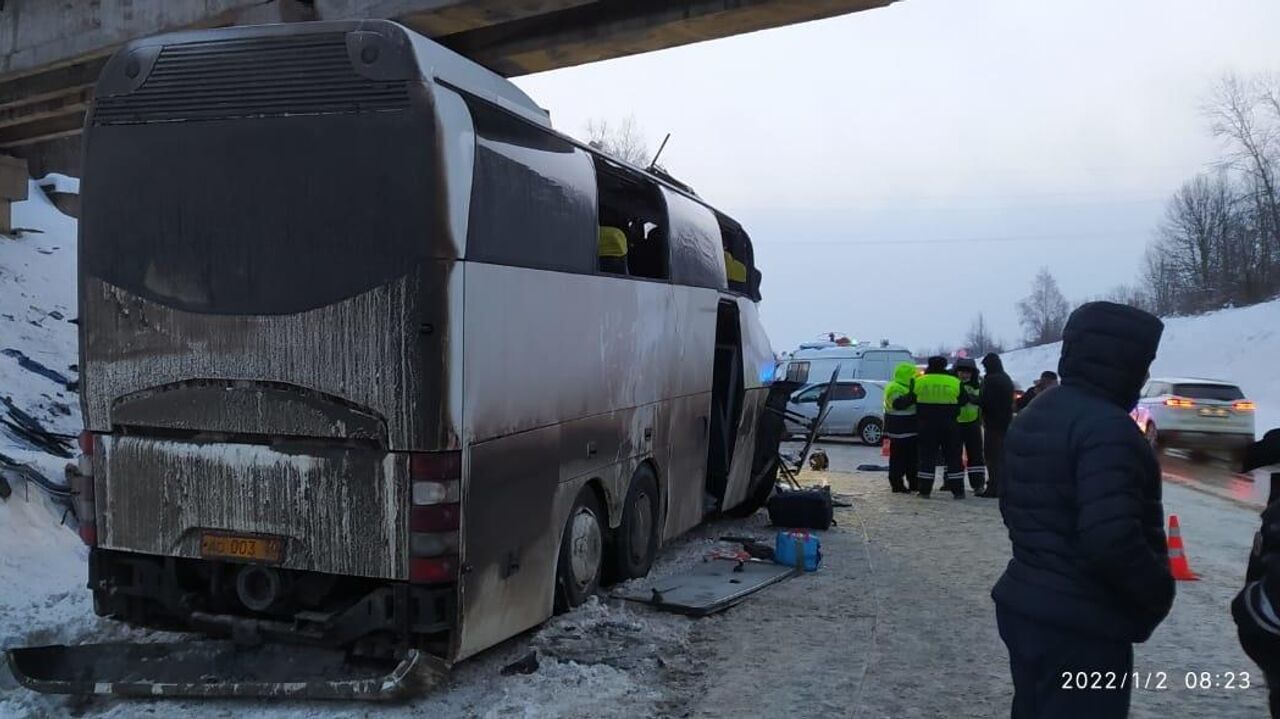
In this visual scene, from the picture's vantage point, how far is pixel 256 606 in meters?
5.04

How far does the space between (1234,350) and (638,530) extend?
149ft

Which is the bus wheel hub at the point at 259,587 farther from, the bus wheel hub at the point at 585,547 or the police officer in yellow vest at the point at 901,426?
the police officer in yellow vest at the point at 901,426

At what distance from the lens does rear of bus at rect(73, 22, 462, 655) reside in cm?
468

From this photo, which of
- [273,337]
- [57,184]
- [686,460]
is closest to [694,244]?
[686,460]

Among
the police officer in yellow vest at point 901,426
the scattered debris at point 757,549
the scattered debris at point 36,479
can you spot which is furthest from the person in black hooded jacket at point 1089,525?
the police officer in yellow vest at point 901,426

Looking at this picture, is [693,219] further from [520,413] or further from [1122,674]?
[1122,674]

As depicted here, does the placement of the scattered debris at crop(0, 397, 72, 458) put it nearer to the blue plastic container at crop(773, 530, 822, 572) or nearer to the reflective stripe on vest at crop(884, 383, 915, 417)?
the blue plastic container at crop(773, 530, 822, 572)

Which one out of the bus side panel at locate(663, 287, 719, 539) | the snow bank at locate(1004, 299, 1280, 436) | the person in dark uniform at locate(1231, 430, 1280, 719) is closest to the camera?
the person in dark uniform at locate(1231, 430, 1280, 719)

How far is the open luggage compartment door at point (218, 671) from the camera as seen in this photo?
469 cm

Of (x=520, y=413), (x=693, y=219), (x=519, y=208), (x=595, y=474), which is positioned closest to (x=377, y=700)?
(x=520, y=413)

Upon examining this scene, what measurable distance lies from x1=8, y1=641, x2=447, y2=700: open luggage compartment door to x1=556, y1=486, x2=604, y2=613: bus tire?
146 cm

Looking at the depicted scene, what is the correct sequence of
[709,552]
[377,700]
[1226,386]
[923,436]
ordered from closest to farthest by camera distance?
1. [377,700]
2. [709,552]
3. [923,436]
4. [1226,386]

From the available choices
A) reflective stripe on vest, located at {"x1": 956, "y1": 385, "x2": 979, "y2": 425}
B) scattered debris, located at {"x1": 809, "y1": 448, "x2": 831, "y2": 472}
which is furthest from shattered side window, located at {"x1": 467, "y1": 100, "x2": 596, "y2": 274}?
scattered debris, located at {"x1": 809, "y1": 448, "x2": 831, "y2": 472}

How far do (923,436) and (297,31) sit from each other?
409 inches
